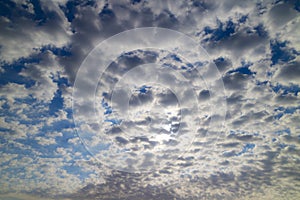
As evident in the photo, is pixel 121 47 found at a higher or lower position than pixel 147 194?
higher

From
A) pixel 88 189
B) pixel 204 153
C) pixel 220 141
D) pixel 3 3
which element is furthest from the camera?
pixel 88 189

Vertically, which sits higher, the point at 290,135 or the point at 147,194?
the point at 290,135

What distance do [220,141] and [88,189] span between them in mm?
32080

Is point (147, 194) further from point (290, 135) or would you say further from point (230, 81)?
point (230, 81)

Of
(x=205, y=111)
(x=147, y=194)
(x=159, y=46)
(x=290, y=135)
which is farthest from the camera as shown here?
(x=147, y=194)

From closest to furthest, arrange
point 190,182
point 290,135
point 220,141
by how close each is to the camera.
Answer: point 290,135, point 220,141, point 190,182


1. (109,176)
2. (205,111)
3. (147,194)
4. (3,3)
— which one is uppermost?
(3,3)

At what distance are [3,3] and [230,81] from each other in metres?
18.4

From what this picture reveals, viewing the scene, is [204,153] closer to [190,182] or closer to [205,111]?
[205,111]

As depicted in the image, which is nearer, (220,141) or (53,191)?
(220,141)

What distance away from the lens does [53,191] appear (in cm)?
4241

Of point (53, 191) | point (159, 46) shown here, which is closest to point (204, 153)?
point (159, 46)

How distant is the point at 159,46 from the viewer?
565 inches

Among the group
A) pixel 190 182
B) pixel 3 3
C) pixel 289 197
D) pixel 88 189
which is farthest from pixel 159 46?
pixel 289 197
